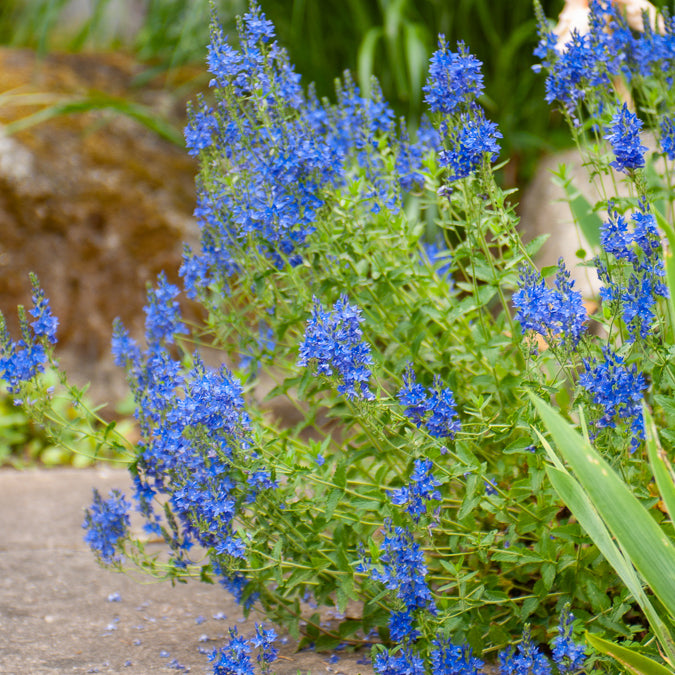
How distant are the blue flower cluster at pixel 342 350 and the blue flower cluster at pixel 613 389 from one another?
443 mm

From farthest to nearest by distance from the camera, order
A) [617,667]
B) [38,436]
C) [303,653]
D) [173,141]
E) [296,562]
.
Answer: [173,141] → [38,436] → [303,653] → [296,562] → [617,667]

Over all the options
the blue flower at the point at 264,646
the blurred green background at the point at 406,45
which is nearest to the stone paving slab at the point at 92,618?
the blue flower at the point at 264,646

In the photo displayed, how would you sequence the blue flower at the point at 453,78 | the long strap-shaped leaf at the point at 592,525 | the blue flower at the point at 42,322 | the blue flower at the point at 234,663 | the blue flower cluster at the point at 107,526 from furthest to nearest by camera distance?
the blue flower cluster at the point at 107,526
the blue flower at the point at 42,322
the blue flower at the point at 453,78
the blue flower at the point at 234,663
the long strap-shaped leaf at the point at 592,525

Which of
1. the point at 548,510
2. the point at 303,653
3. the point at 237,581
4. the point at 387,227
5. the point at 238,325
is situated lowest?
the point at 303,653

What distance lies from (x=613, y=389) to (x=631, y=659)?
0.51 m

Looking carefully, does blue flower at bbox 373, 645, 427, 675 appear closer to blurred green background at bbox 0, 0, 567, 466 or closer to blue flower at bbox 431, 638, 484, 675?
blue flower at bbox 431, 638, 484, 675

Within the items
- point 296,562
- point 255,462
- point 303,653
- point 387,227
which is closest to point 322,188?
point 387,227

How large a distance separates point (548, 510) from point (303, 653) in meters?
0.78

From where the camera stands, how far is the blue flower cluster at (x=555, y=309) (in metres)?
1.68

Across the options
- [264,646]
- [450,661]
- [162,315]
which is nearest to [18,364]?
[162,315]

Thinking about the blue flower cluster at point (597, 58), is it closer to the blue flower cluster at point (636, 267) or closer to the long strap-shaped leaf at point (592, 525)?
the blue flower cluster at point (636, 267)

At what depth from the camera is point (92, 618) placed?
2.55 m

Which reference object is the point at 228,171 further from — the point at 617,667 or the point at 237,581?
the point at 617,667

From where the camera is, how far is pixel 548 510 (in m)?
1.93
